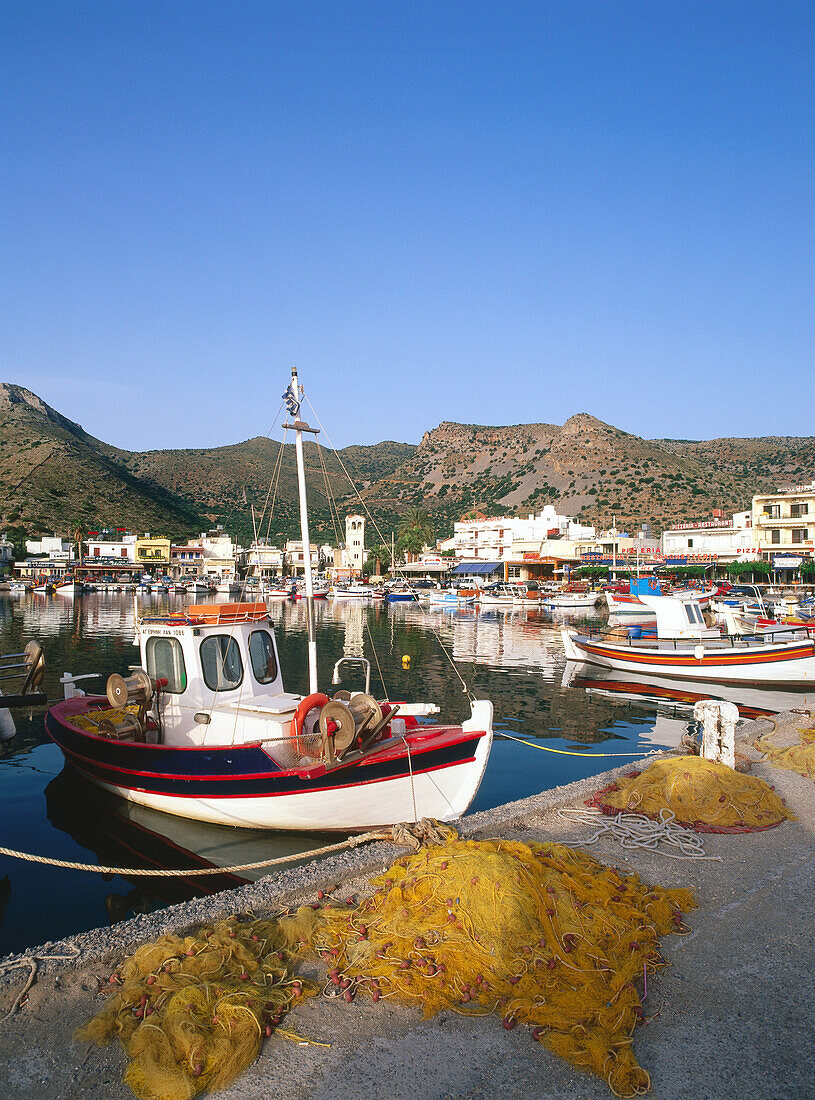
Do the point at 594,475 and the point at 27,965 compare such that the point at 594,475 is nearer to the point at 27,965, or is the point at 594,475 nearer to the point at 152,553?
the point at 152,553

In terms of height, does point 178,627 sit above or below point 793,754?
above

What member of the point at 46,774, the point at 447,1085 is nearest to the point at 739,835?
the point at 447,1085

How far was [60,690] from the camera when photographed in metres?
21.0

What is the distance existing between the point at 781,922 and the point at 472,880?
251 cm

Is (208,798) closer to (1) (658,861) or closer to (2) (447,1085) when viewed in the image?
(1) (658,861)

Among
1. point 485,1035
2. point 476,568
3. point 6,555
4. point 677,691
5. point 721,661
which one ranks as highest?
point 6,555

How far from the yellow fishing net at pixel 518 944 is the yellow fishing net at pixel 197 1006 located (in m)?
0.44

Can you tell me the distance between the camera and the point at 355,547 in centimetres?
12350

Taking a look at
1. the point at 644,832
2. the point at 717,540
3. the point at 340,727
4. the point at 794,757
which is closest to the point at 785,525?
the point at 717,540

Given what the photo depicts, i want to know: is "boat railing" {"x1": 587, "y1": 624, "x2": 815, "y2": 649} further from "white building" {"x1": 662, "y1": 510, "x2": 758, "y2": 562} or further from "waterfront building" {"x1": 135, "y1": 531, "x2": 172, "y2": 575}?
"waterfront building" {"x1": 135, "y1": 531, "x2": 172, "y2": 575}

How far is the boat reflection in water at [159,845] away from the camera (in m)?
8.55

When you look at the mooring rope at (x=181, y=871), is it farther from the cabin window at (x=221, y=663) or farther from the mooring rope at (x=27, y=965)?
the cabin window at (x=221, y=663)

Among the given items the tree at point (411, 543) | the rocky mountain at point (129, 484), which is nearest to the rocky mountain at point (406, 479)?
the rocky mountain at point (129, 484)

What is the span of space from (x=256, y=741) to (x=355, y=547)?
115 metres
